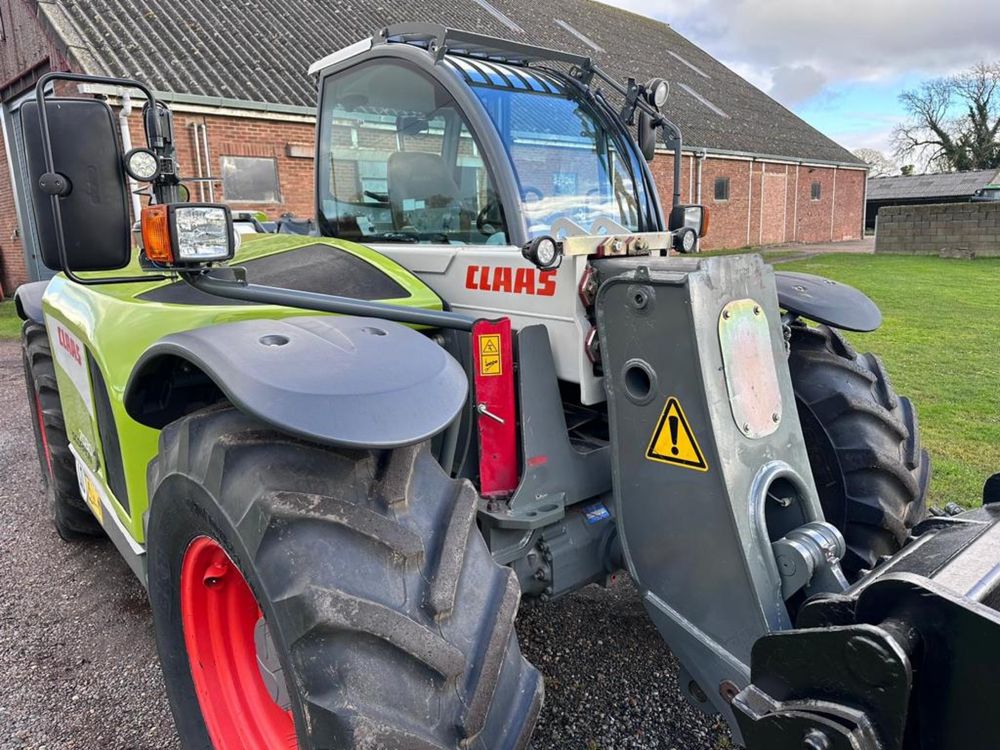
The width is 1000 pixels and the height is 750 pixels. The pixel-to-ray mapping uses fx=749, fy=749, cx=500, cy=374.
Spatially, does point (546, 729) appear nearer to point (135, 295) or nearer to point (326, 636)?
point (326, 636)

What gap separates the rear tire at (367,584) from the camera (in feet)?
4.68

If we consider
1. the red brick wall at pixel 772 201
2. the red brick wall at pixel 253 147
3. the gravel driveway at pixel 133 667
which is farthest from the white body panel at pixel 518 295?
the red brick wall at pixel 772 201

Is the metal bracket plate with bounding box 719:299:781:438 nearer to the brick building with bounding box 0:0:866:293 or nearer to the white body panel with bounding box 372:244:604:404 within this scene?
the white body panel with bounding box 372:244:604:404

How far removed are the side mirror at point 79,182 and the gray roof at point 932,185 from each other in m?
49.0

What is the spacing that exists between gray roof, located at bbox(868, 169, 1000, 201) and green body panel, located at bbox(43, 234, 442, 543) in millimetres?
48184

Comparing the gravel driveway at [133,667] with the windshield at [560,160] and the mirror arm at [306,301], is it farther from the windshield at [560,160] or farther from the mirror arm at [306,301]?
the windshield at [560,160]

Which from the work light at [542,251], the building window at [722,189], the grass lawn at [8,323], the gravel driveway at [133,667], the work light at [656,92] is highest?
the building window at [722,189]

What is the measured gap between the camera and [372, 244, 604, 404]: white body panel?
2.09 m

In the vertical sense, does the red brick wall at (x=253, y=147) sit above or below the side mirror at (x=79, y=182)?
above

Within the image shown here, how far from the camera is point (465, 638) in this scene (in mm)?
1531

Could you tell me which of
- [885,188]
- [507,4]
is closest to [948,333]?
[507,4]

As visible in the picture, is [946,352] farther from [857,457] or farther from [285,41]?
[285,41]

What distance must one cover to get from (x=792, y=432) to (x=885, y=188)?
2095 inches

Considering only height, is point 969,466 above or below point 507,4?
below
